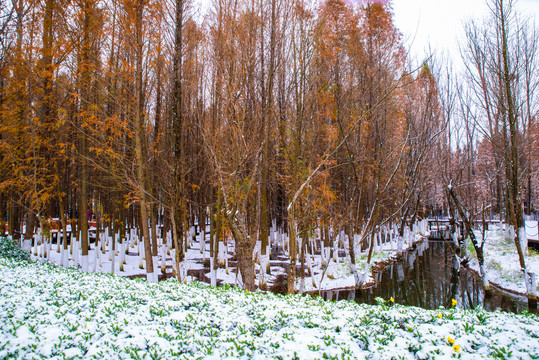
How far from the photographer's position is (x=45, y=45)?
10.6 metres

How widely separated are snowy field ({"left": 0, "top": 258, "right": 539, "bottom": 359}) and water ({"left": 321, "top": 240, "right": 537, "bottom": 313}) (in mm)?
6302

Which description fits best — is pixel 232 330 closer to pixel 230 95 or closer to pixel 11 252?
pixel 230 95

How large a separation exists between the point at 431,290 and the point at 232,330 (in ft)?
34.0

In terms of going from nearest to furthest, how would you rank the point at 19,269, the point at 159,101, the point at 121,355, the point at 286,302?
the point at 121,355, the point at 286,302, the point at 19,269, the point at 159,101

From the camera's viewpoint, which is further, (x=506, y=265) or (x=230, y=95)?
(x=506, y=265)

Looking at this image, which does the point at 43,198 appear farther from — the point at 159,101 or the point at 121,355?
the point at 121,355

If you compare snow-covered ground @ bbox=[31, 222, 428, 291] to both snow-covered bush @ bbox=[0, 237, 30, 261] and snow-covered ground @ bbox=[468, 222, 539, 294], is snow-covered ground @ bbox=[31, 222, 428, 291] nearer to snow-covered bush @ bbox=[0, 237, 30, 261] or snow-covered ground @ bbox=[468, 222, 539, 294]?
snow-covered bush @ bbox=[0, 237, 30, 261]

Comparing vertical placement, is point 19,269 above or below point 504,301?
above

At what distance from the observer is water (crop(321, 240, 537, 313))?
9.96 meters

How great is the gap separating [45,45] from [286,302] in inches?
454

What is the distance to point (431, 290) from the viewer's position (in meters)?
11.7

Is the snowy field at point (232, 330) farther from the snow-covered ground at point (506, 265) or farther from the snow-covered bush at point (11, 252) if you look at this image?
the snow-covered ground at point (506, 265)

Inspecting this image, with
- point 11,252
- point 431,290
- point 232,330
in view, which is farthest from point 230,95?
point 431,290

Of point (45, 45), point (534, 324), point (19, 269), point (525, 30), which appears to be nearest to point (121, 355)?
point (534, 324)
